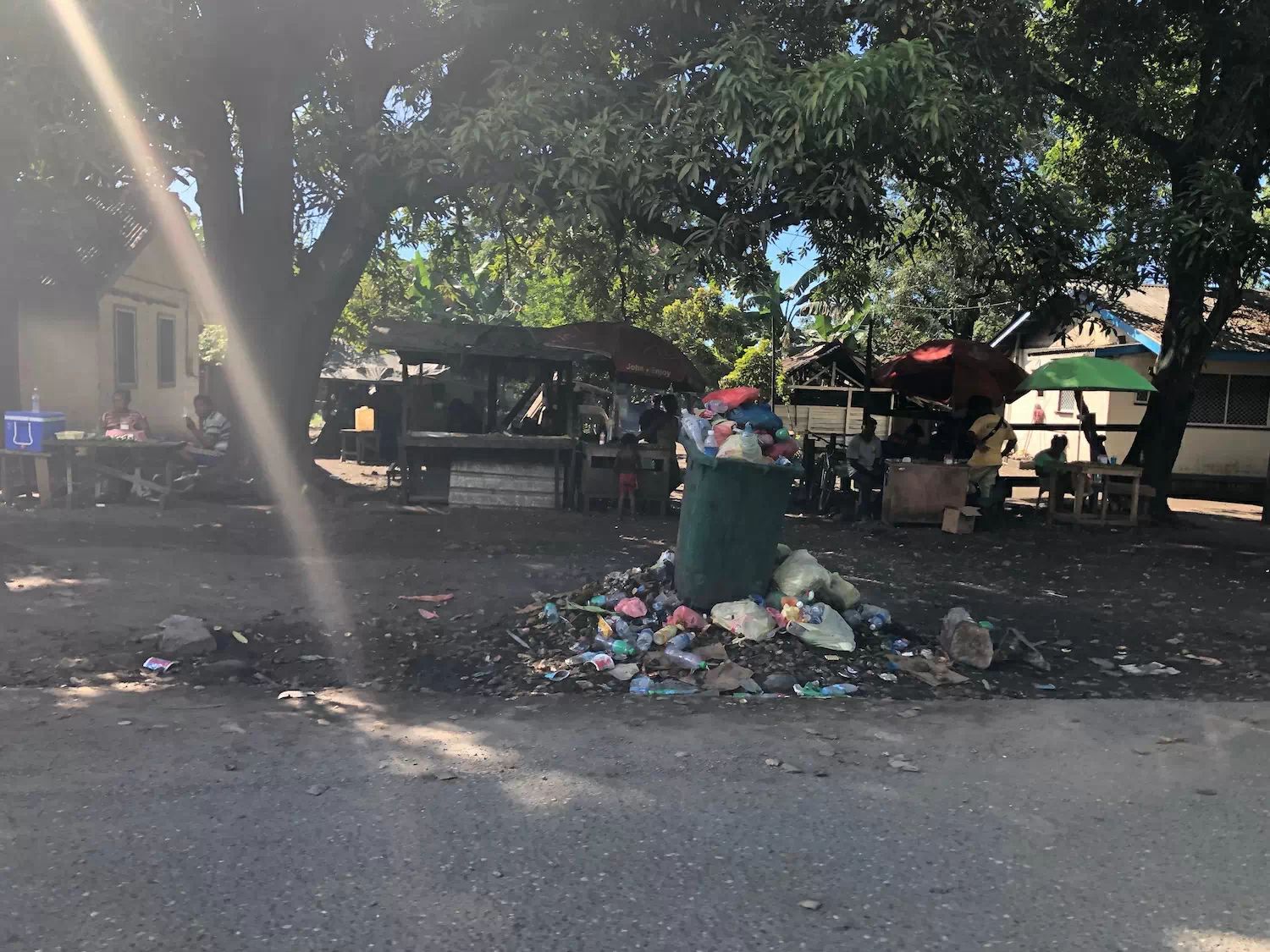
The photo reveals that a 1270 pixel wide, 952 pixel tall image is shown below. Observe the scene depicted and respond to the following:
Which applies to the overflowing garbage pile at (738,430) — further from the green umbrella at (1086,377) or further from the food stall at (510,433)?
the green umbrella at (1086,377)

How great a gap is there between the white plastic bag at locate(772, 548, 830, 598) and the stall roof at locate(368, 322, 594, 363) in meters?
5.80

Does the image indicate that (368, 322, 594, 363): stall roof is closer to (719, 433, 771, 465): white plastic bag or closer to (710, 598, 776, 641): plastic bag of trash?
(719, 433, 771, 465): white plastic bag

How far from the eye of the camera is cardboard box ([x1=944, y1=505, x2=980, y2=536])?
11.4 meters

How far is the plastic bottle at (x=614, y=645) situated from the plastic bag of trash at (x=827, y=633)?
104cm

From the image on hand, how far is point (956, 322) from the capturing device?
22625 mm

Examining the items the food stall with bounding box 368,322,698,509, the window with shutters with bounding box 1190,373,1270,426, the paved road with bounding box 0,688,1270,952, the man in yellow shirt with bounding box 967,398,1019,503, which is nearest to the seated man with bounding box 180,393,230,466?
the food stall with bounding box 368,322,698,509

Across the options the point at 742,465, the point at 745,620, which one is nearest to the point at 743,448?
the point at 742,465

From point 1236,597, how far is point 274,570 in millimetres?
8133

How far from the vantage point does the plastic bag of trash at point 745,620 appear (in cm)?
604

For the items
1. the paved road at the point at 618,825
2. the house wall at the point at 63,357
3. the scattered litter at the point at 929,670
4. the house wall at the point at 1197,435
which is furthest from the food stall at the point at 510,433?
the house wall at the point at 1197,435

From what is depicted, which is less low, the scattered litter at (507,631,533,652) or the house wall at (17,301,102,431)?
the house wall at (17,301,102,431)

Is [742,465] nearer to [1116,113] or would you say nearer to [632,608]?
[632,608]

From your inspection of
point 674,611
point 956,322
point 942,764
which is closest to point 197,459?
point 674,611

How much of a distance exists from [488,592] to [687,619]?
201 centimetres
